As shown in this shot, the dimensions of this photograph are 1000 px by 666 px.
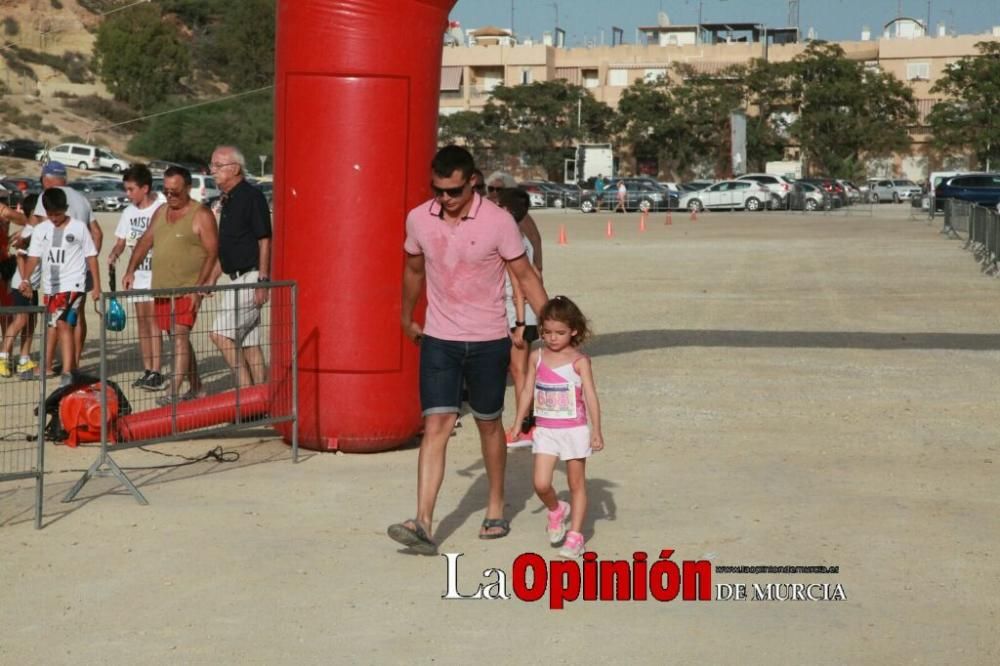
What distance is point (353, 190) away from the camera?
355 inches

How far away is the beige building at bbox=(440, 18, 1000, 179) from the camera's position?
107m

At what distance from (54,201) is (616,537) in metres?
5.86

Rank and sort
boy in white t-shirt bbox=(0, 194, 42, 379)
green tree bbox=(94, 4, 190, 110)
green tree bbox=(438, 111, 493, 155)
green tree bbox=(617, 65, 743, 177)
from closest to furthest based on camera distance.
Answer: boy in white t-shirt bbox=(0, 194, 42, 379), green tree bbox=(617, 65, 743, 177), green tree bbox=(438, 111, 493, 155), green tree bbox=(94, 4, 190, 110)

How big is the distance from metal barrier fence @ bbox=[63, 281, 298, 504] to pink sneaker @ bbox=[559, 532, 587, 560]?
8.78 feet

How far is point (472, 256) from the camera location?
22.2ft

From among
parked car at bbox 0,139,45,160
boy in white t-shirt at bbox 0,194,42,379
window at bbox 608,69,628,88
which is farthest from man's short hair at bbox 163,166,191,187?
window at bbox 608,69,628,88

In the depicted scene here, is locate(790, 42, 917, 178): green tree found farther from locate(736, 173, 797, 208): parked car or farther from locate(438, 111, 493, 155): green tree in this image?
locate(736, 173, 797, 208): parked car

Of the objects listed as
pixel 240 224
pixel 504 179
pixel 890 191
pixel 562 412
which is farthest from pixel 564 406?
pixel 890 191

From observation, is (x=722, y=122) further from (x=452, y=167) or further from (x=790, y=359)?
(x=452, y=167)

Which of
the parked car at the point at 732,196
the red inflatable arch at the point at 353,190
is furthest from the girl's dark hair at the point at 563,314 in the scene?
the parked car at the point at 732,196

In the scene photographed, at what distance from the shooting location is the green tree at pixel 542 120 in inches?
3757

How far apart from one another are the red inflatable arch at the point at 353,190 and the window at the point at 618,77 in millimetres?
106543

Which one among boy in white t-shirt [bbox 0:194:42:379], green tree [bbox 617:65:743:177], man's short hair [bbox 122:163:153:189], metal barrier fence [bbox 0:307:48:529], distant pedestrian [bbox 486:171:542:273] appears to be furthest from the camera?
green tree [bbox 617:65:743:177]

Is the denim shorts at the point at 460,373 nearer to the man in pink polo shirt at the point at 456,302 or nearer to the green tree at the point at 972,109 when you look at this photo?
the man in pink polo shirt at the point at 456,302
